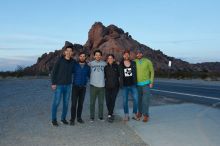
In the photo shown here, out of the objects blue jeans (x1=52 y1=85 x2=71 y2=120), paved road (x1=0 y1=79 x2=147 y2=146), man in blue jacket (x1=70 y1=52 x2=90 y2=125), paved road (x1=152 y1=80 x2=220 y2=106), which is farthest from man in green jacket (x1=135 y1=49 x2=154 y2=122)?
paved road (x1=152 y1=80 x2=220 y2=106)

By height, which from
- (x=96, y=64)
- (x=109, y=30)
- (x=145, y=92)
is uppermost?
(x=109, y=30)

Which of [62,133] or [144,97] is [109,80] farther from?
[62,133]

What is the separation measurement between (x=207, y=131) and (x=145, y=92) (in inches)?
89.7

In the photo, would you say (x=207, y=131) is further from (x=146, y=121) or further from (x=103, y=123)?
(x=103, y=123)

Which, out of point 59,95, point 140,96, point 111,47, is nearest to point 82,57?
point 59,95

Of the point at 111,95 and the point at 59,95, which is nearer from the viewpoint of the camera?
the point at 59,95

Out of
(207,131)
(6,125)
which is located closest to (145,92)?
(207,131)

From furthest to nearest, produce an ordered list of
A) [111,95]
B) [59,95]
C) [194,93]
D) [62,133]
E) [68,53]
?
1. [194,93]
2. [111,95]
3. [59,95]
4. [68,53]
5. [62,133]

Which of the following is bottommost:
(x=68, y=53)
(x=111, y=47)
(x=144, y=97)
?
(x=144, y=97)

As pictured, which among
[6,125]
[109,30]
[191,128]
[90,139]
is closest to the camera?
[90,139]

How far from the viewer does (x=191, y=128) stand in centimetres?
897

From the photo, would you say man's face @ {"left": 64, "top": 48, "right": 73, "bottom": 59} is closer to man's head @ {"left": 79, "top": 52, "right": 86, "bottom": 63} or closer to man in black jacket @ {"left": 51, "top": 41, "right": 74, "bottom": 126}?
man in black jacket @ {"left": 51, "top": 41, "right": 74, "bottom": 126}

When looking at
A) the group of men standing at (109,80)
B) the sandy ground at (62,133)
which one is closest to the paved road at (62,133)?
the sandy ground at (62,133)

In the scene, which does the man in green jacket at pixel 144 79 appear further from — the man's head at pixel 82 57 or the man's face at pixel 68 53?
the man's face at pixel 68 53
